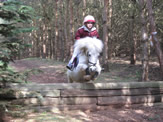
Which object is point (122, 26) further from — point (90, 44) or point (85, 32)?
point (90, 44)

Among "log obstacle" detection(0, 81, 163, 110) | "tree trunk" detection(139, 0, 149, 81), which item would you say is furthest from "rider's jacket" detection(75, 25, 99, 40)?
"tree trunk" detection(139, 0, 149, 81)

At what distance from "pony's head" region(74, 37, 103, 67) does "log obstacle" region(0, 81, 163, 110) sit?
2.35ft

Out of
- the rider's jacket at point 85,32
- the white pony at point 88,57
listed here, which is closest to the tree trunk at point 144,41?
the rider's jacket at point 85,32

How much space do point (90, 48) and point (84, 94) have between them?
1.08 meters

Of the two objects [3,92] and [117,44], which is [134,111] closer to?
[3,92]

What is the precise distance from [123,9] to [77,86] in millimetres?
12609

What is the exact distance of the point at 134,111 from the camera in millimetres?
4531

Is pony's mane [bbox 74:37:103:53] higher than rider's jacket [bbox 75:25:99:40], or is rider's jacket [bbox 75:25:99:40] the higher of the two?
rider's jacket [bbox 75:25:99:40]

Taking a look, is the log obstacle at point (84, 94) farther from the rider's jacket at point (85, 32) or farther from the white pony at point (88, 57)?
the rider's jacket at point (85, 32)

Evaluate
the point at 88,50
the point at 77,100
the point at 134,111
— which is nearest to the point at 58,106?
the point at 77,100

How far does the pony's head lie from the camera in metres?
4.05

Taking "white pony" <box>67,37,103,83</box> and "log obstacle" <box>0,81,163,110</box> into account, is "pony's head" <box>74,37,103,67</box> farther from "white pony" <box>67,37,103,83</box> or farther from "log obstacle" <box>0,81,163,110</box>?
"log obstacle" <box>0,81,163,110</box>

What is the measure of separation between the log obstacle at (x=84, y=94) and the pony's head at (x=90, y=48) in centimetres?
→ 72

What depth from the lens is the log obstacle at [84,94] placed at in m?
4.02
